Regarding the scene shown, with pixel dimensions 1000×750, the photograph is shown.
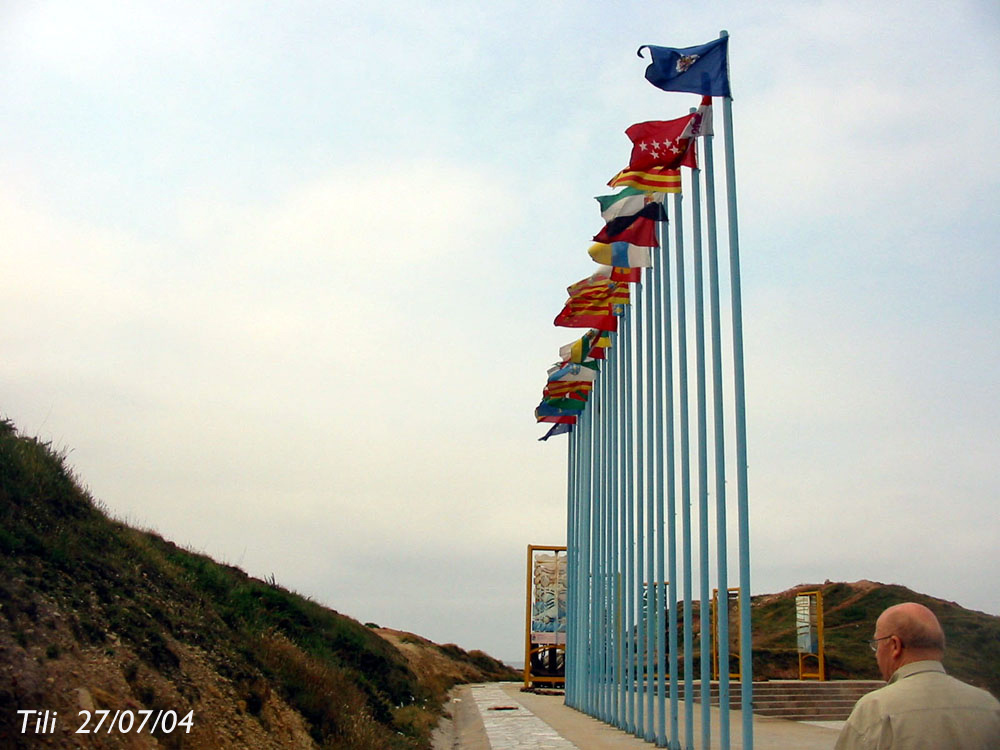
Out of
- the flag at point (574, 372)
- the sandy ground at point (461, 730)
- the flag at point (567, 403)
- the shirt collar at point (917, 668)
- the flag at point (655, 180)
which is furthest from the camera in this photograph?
the flag at point (567, 403)

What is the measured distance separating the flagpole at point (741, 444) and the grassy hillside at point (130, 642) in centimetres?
471

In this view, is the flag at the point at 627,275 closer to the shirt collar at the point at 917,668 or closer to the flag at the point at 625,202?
the flag at the point at 625,202

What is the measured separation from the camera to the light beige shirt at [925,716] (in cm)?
335

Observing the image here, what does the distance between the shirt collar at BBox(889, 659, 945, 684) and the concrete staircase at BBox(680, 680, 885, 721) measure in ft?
71.5

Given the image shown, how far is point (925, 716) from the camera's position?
3.38 meters

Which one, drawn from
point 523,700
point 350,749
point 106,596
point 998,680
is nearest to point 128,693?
point 106,596

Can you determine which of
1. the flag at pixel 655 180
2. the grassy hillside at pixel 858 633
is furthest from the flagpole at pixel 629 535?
the grassy hillside at pixel 858 633

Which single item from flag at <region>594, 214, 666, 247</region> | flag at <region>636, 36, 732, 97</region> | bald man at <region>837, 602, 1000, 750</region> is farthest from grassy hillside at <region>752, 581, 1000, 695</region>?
bald man at <region>837, 602, 1000, 750</region>

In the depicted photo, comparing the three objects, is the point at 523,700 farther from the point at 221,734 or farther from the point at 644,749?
the point at 221,734

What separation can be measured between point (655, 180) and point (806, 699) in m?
15.6

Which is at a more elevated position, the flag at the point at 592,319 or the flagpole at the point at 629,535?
the flag at the point at 592,319

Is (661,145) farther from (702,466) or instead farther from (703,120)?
(702,466)

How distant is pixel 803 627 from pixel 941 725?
83.5 ft

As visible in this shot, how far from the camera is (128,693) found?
332 inches
